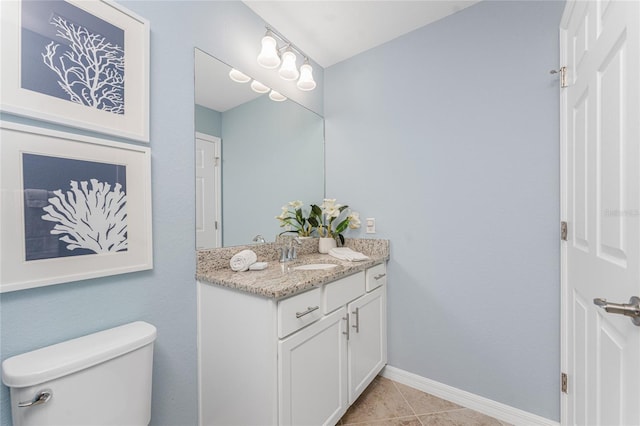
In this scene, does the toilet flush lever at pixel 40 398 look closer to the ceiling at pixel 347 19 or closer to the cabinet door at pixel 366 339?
the cabinet door at pixel 366 339

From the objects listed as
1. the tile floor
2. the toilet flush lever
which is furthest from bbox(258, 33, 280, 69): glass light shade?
the tile floor

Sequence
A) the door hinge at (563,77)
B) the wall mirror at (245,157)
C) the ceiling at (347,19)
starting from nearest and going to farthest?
the door hinge at (563,77) < the wall mirror at (245,157) < the ceiling at (347,19)

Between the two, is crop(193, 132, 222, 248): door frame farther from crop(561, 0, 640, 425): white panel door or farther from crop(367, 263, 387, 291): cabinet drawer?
crop(561, 0, 640, 425): white panel door

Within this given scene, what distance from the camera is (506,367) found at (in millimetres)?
1479

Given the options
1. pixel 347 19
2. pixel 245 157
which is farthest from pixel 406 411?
pixel 347 19

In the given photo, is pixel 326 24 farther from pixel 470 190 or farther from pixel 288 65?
pixel 470 190

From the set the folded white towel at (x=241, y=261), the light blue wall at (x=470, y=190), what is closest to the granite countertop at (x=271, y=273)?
the folded white towel at (x=241, y=261)

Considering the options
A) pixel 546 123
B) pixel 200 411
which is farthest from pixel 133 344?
pixel 546 123

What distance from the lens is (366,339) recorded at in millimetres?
1624

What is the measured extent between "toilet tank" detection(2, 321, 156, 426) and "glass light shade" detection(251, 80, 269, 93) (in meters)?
1.42

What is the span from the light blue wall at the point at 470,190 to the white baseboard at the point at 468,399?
0.10 feet

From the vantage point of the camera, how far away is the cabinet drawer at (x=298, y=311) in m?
1.04

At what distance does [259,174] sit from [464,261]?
4.63 feet

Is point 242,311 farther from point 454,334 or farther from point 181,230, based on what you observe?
point 454,334
